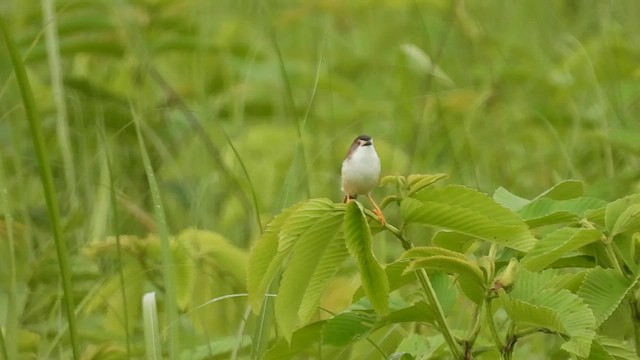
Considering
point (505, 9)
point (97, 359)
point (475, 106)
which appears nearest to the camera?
point (97, 359)

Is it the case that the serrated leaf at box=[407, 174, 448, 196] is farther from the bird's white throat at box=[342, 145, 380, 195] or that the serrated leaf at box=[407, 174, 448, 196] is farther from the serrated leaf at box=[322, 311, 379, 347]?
the bird's white throat at box=[342, 145, 380, 195]

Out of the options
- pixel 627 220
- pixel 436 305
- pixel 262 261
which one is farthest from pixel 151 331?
pixel 627 220

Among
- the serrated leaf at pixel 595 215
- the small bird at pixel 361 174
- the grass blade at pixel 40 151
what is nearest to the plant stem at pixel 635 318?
the serrated leaf at pixel 595 215

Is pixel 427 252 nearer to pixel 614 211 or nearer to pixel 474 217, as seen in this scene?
pixel 474 217

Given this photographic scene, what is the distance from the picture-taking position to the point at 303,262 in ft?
5.25

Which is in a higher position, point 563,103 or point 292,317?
point 292,317

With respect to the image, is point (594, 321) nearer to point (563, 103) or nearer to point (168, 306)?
point (168, 306)

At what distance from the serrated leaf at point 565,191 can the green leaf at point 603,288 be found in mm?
206

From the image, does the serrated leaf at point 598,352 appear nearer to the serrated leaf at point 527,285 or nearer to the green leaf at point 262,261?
the serrated leaf at point 527,285

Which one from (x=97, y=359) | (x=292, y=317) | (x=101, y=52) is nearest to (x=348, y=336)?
(x=292, y=317)

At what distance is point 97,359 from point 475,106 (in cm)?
200

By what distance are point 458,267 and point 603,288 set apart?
205mm

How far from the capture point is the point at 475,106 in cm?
401

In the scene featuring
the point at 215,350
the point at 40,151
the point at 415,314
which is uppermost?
the point at 40,151
